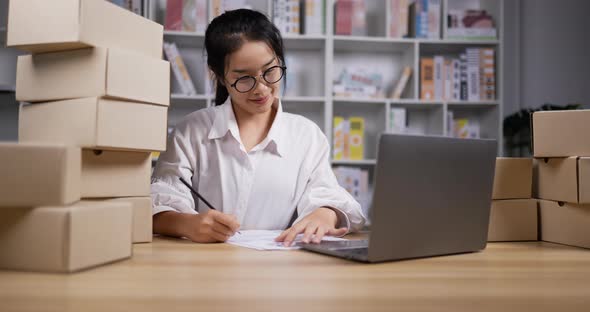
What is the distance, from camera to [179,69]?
3186mm

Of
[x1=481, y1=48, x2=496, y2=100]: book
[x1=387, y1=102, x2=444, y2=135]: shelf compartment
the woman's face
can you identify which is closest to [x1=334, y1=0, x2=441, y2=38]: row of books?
[x1=481, y1=48, x2=496, y2=100]: book

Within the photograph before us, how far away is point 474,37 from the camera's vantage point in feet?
11.0

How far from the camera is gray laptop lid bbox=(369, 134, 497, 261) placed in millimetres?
843

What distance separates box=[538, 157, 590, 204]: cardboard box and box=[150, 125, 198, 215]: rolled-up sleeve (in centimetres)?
88

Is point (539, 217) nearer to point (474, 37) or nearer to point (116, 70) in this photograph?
point (116, 70)

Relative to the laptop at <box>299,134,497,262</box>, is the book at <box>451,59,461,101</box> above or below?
above

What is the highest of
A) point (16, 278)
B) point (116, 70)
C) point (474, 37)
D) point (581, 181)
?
point (474, 37)

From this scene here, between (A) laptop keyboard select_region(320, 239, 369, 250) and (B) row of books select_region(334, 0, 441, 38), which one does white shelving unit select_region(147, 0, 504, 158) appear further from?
(A) laptop keyboard select_region(320, 239, 369, 250)

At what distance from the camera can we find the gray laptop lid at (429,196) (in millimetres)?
843

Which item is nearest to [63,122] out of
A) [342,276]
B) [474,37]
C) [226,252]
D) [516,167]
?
[226,252]

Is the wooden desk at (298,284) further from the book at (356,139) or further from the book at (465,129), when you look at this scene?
the book at (465,129)

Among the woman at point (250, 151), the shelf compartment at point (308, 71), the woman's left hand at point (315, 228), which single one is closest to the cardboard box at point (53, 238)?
the woman's left hand at point (315, 228)

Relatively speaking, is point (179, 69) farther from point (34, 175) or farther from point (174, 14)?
point (34, 175)

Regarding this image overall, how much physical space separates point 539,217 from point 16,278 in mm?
1163
